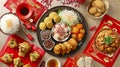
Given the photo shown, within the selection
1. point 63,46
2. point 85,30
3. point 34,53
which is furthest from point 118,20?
point 34,53

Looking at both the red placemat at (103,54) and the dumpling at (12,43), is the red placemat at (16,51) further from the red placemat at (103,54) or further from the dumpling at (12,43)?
the red placemat at (103,54)

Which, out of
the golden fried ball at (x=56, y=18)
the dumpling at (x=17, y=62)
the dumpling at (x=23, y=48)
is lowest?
the dumpling at (x=17, y=62)

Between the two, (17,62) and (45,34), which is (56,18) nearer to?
(45,34)

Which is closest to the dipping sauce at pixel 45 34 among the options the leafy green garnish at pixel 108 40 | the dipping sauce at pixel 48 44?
the dipping sauce at pixel 48 44

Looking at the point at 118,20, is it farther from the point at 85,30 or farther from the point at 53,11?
the point at 53,11

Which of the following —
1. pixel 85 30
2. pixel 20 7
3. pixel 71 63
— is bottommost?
pixel 71 63

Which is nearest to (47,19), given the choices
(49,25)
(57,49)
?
(49,25)

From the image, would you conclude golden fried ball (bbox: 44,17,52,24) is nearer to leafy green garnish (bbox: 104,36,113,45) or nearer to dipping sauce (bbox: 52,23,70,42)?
A: dipping sauce (bbox: 52,23,70,42)
